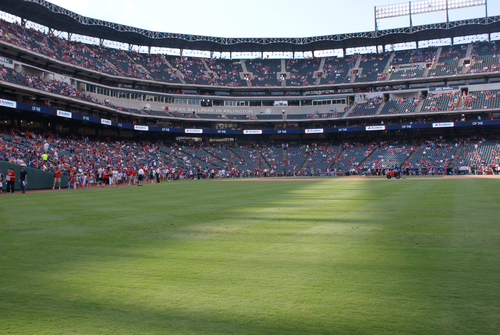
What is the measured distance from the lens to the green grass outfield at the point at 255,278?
346 centimetres

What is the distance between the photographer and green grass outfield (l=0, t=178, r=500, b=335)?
346cm

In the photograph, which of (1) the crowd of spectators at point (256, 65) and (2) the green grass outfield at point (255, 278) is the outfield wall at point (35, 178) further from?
(1) the crowd of spectators at point (256, 65)

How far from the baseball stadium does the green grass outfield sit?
0.03 m

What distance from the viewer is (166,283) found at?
4668 mm

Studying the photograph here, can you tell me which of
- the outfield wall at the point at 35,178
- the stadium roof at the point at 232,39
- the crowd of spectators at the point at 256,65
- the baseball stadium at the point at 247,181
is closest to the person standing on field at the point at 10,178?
the baseball stadium at the point at 247,181

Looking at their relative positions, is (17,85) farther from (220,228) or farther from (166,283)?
(166,283)

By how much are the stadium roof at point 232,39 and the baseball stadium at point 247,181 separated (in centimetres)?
39

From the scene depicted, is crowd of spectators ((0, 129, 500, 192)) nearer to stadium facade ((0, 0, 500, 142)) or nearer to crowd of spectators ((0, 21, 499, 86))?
stadium facade ((0, 0, 500, 142))

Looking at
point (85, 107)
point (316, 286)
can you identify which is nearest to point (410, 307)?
point (316, 286)

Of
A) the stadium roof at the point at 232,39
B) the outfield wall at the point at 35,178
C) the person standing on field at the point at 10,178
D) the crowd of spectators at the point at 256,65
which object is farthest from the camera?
the crowd of spectators at the point at 256,65

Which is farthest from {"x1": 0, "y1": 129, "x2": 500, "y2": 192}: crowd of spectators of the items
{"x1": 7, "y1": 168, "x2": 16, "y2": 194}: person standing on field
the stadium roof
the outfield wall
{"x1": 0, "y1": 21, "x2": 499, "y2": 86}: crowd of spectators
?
the stadium roof

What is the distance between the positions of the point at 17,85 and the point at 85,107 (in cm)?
1453

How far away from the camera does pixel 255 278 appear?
15.8ft

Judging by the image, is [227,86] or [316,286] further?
[227,86]
